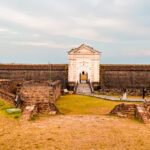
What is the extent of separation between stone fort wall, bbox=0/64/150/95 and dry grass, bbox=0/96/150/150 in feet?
73.4

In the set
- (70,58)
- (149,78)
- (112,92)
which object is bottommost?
(112,92)

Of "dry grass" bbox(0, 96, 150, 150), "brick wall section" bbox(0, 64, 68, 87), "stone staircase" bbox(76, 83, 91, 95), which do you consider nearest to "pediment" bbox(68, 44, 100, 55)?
"brick wall section" bbox(0, 64, 68, 87)

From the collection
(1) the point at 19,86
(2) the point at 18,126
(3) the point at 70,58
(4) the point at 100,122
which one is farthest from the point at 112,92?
(2) the point at 18,126

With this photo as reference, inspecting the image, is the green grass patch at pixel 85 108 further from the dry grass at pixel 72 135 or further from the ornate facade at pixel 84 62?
the ornate facade at pixel 84 62

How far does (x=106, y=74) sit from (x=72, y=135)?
26.6m

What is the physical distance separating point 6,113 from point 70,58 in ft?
72.7

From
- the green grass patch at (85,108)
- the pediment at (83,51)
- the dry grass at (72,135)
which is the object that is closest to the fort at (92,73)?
the pediment at (83,51)

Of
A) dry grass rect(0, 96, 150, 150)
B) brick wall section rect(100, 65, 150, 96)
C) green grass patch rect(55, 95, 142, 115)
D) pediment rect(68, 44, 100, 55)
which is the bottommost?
green grass patch rect(55, 95, 142, 115)

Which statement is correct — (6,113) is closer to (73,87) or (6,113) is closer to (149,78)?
(73,87)

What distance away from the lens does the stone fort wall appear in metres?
32.5

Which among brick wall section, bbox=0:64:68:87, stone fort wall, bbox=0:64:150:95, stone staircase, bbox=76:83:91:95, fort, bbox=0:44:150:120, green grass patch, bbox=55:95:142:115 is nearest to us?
green grass patch, bbox=55:95:142:115

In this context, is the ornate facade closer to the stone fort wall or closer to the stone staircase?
the stone fort wall

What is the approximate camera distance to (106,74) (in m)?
33.8

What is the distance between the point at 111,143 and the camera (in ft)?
23.4
